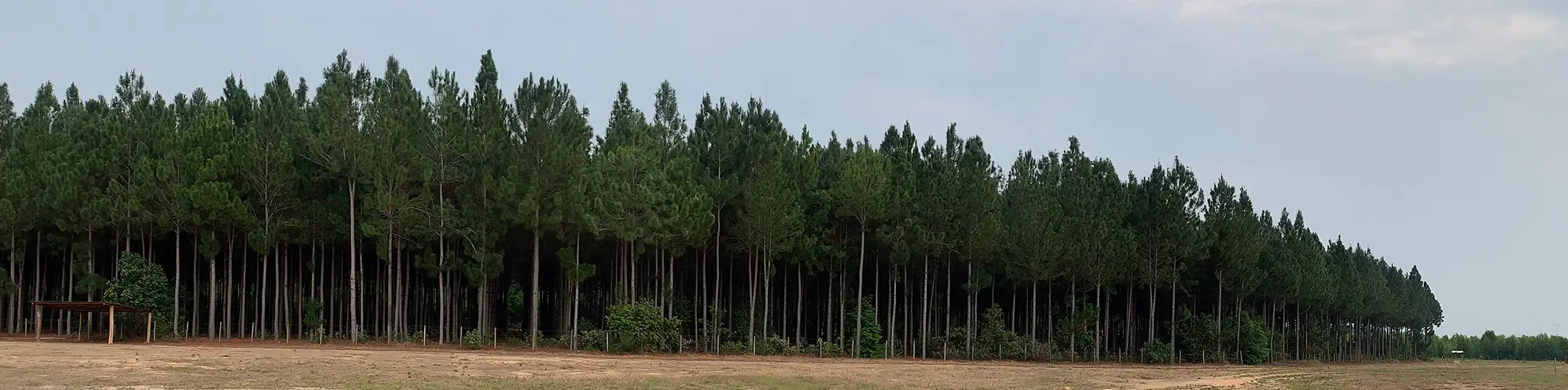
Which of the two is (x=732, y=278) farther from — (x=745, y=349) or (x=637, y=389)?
(x=637, y=389)

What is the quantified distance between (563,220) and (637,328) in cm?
561

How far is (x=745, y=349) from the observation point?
186ft

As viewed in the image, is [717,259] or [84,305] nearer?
[84,305]

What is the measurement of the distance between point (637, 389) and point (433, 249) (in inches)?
1232

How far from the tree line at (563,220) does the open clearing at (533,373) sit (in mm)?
5887

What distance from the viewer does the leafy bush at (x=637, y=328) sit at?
50875mm

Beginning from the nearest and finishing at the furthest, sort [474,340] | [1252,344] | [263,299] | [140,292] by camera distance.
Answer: [474,340]
[140,292]
[263,299]
[1252,344]

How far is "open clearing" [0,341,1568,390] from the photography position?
29.4 meters

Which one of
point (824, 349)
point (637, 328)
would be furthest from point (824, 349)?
point (637, 328)

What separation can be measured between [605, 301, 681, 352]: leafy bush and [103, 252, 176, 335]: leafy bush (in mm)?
17398

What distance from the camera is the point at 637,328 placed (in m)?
50.9

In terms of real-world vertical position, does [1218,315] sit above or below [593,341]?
above

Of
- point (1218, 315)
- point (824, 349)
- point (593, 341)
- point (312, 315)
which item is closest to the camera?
point (593, 341)

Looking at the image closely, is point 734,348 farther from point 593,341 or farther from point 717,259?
point 593,341
